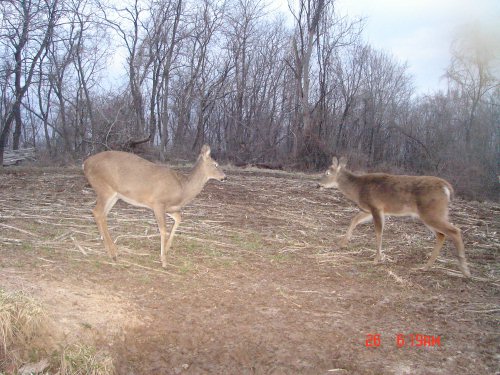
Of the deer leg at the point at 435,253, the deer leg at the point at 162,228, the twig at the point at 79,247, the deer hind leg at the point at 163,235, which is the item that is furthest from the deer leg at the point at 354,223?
the twig at the point at 79,247

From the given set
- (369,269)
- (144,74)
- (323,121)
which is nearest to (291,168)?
(323,121)

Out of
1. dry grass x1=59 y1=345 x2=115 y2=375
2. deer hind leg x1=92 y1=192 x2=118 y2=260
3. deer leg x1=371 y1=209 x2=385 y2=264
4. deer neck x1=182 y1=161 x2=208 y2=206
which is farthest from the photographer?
deer neck x1=182 y1=161 x2=208 y2=206

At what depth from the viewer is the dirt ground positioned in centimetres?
423

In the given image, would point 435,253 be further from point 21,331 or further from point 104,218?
point 21,331

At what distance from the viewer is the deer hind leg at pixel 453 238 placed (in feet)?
22.0

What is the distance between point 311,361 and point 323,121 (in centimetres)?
2636

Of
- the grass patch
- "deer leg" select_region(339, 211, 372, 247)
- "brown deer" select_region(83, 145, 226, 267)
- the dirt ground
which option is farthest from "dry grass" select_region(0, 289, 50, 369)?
"deer leg" select_region(339, 211, 372, 247)

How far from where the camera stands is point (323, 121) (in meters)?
29.6

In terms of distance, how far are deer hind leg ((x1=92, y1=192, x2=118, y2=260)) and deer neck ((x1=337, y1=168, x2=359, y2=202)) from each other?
4.27 metres
